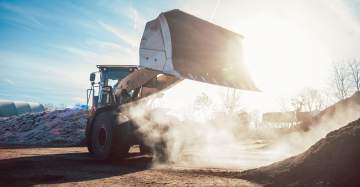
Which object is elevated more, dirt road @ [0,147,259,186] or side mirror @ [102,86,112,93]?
side mirror @ [102,86,112,93]

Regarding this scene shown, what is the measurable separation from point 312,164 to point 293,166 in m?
0.32

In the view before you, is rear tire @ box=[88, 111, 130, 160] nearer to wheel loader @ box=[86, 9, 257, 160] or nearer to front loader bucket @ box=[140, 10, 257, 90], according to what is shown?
wheel loader @ box=[86, 9, 257, 160]

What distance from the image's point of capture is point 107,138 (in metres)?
6.99

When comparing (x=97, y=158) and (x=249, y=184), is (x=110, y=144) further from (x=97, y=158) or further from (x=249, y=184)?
Result: (x=249, y=184)

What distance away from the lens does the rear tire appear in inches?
269

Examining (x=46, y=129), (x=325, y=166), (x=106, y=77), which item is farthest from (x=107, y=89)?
(x=46, y=129)

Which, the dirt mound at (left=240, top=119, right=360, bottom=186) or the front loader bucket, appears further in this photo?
the front loader bucket

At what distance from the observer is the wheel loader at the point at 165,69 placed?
22.2ft

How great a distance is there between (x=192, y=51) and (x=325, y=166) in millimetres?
4172

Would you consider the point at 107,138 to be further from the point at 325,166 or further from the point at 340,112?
the point at 340,112

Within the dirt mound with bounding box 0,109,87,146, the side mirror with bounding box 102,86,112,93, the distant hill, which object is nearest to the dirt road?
the side mirror with bounding box 102,86,112,93

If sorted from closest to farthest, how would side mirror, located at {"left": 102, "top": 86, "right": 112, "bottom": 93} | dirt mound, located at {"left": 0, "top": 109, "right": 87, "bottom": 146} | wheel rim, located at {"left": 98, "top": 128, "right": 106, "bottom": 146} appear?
wheel rim, located at {"left": 98, "top": 128, "right": 106, "bottom": 146}
side mirror, located at {"left": 102, "top": 86, "right": 112, "bottom": 93}
dirt mound, located at {"left": 0, "top": 109, "right": 87, "bottom": 146}

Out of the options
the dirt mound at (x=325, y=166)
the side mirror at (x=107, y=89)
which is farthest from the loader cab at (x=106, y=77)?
the dirt mound at (x=325, y=166)

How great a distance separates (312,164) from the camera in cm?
438
